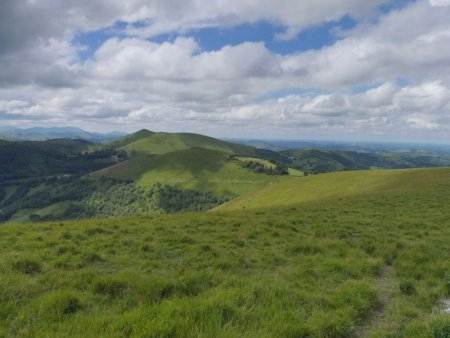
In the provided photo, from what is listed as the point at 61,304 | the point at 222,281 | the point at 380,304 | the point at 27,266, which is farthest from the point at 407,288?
the point at 27,266

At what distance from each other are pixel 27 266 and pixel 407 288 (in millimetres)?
12074

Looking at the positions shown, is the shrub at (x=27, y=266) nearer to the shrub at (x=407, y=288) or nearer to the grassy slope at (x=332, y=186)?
the shrub at (x=407, y=288)

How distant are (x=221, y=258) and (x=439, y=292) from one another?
→ 715 cm

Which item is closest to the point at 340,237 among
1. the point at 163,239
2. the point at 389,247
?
the point at 389,247

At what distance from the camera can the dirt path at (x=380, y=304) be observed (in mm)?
7490

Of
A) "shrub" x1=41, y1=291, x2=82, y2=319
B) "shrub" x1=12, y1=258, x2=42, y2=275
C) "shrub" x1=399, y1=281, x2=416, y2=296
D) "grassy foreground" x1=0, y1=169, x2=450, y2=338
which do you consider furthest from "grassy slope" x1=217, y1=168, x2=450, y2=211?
"shrub" x1=41, y1=291, x2=82, y2=319

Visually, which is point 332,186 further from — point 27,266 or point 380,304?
point 27,266

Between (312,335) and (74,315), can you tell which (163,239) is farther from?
(312,335)

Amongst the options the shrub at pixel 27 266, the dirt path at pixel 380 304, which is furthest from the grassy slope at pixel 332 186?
the shrub at pixel 27 266

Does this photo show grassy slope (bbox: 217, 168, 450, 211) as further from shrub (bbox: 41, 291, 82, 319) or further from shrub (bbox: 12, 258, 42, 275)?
shrub (bbox: 41, 291, 82, 319)

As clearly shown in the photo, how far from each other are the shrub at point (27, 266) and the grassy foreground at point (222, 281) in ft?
0.12

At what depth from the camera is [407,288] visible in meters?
10.0

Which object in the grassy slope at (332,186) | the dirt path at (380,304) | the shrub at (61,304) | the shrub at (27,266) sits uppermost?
the shrub at (61,304)

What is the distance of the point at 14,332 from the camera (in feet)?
20.8
